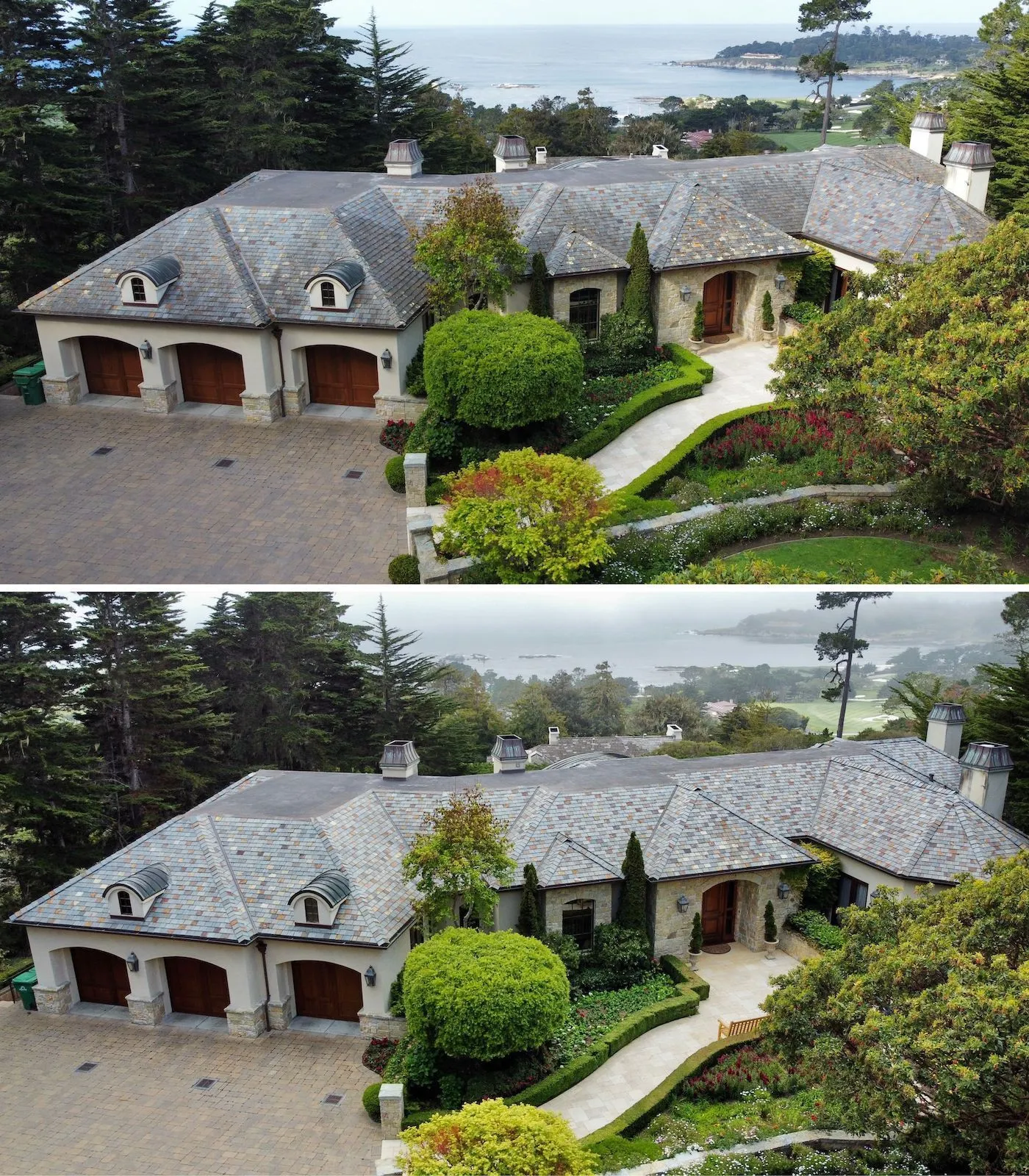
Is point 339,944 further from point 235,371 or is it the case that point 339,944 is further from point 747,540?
point 235,371

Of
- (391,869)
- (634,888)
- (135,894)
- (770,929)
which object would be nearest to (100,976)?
(135,894)

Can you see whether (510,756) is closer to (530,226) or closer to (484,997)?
(484,997)

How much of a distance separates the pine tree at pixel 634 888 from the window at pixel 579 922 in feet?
3.07

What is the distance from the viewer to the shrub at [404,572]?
28625 millimetres

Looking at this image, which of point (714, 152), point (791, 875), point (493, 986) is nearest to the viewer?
point (493, 986)

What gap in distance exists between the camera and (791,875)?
28703 mm

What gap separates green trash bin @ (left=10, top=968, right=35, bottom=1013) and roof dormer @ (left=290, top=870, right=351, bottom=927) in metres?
7.18

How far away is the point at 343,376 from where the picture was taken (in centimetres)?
3753

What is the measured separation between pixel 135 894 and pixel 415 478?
12.5m

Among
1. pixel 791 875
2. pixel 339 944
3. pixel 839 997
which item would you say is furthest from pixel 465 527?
pixel 839 997

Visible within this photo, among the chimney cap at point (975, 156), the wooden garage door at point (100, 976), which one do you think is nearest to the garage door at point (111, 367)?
the wooden garage door at point (100, 976)

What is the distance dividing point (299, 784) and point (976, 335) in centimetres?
2037

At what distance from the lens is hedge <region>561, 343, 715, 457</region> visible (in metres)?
33.6

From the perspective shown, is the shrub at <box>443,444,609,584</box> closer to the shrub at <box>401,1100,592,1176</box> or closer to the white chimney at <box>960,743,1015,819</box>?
the white chimney at <box>960,743,1015,819</box>
